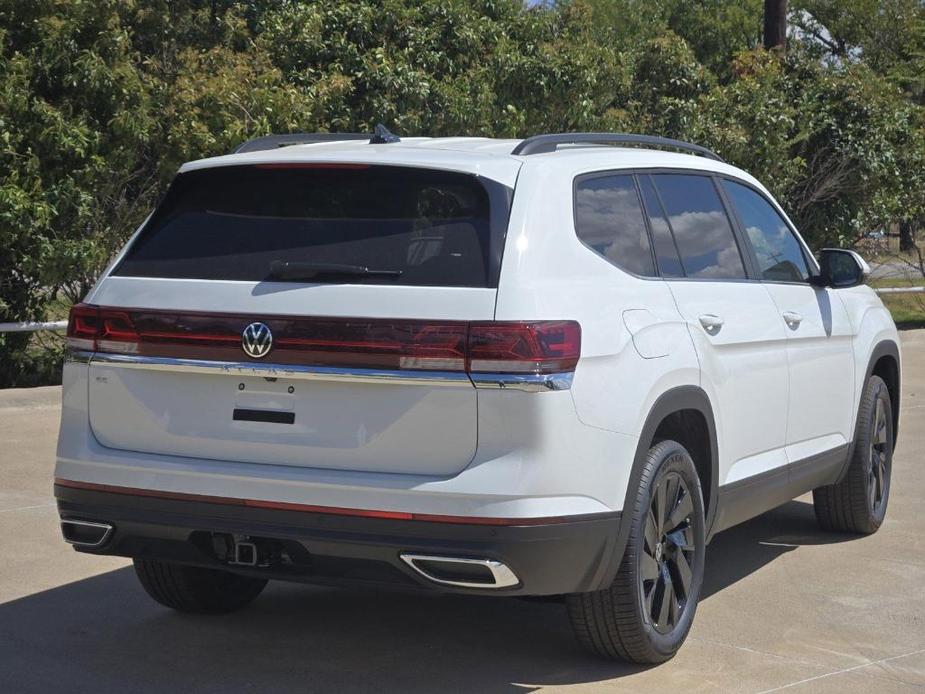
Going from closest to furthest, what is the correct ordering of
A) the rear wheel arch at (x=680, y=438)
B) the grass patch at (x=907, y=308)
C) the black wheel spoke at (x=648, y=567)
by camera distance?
the rear wheel arch at (x=680, y=438) → the black wheel spoke at (x=648, y=567) → the grass patch at (x=907, y=308)

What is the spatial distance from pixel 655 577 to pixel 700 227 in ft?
5.03

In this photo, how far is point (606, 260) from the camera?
503cm

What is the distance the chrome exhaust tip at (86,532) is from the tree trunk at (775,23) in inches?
763

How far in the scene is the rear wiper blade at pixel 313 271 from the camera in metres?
4.58

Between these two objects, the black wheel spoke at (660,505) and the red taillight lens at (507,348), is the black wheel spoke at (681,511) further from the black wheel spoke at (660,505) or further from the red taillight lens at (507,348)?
the red taillight lens at (507,348)

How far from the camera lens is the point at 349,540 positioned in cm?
450

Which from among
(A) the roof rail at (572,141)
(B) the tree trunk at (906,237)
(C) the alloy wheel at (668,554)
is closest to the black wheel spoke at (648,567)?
(C) the alloy wheel at (668,554)

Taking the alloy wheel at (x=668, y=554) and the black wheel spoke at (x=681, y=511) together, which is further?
the black wheel spoke at (x=681, y=511)

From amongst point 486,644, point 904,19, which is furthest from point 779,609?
point 904,19

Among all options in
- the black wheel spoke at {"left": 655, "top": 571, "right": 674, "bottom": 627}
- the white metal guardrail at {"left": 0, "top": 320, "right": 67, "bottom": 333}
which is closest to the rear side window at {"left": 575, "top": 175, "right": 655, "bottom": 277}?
the black wheel spoke at {"left": 655, "top": 571, "right": 674, "bottom": 627}

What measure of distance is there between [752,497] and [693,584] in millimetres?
680

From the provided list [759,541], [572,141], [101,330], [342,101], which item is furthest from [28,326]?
[572,141]

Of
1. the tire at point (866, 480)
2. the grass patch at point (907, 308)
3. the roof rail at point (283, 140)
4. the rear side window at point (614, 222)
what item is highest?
the roof rail at point (283, 140)

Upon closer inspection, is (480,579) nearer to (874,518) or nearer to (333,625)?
(333,625)
